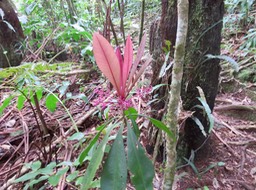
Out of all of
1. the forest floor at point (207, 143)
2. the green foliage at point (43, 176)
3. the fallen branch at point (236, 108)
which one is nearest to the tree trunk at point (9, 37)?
the forest floor at point (207, 143)

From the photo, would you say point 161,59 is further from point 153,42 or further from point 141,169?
point 141,169

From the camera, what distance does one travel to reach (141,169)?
2.01 feet

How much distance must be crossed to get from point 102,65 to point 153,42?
71cm

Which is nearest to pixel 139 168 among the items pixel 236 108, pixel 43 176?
pixel 43 176

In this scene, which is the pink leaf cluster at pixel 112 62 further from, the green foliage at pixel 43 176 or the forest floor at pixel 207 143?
the forest floor at pixel 207 143

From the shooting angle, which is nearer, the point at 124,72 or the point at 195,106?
the point at 124,72

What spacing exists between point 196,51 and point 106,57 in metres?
0.62

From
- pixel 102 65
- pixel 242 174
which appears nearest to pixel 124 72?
pixel 102 65

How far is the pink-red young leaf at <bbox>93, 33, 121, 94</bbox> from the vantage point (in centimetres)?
60

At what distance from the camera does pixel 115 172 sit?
0.61 meters

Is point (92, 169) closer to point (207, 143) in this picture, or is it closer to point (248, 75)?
point (207, 143)

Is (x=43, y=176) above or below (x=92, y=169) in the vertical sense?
below

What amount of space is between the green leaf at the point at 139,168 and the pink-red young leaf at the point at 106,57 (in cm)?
19

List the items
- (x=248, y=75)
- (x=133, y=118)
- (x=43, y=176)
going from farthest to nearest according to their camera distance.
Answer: (x=248, y=75), (x=43, y=176), (x=133, y=118)
